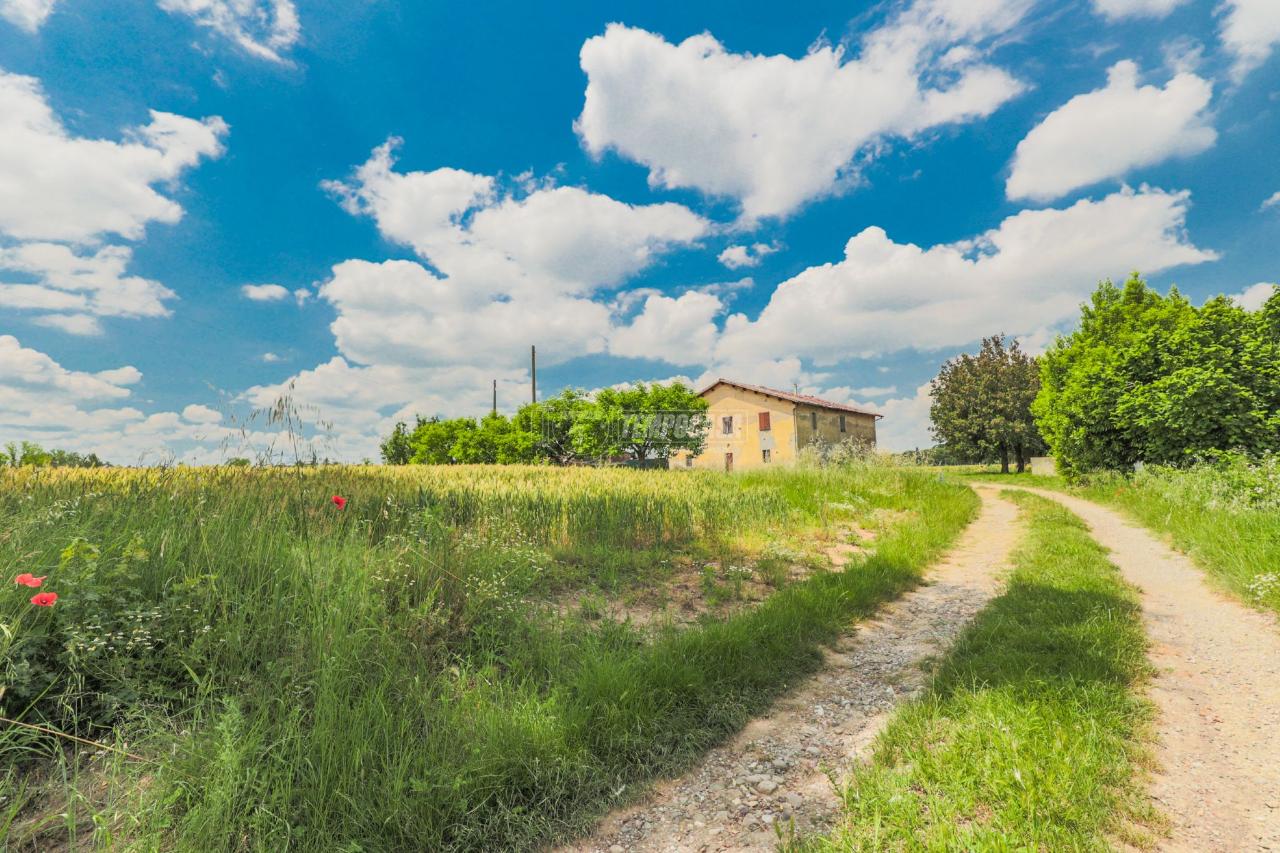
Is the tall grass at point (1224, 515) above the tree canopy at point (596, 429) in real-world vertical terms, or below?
below

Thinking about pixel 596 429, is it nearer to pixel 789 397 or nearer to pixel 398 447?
pixel 789 397

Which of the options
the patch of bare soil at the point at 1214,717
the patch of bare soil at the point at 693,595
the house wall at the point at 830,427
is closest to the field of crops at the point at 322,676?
the patch of bare soil at the point at 693,595

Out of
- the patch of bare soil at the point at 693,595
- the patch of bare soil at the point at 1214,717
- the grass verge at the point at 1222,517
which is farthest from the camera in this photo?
the grass verge at the point at 1222,517

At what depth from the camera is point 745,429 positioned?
45.8 metres

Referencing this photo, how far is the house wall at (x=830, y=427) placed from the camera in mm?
43375

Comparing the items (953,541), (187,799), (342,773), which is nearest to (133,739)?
(187,799)

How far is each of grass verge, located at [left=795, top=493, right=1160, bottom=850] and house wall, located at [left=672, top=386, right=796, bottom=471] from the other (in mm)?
37964

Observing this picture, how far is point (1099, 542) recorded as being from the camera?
10.1 metres

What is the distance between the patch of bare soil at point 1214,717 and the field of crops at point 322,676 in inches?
90.2

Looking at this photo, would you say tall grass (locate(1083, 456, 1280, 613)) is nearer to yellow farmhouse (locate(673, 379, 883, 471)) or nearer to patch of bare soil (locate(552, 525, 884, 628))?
patch of bare soil (locate(552, 525, 884, 628))

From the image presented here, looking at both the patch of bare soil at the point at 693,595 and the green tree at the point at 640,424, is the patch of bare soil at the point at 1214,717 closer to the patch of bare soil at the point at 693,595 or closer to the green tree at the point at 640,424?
the patch of bare soil at the point at 693,595

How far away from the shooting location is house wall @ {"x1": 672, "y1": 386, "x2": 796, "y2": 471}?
43.4 metres

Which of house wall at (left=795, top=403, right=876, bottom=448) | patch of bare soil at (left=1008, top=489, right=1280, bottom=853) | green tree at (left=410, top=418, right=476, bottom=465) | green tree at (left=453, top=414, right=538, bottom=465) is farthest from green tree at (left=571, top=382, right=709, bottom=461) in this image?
patch of bare soil at (left=1008, top=489, right=1280, bottom=853)

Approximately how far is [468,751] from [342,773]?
0.63 metres
